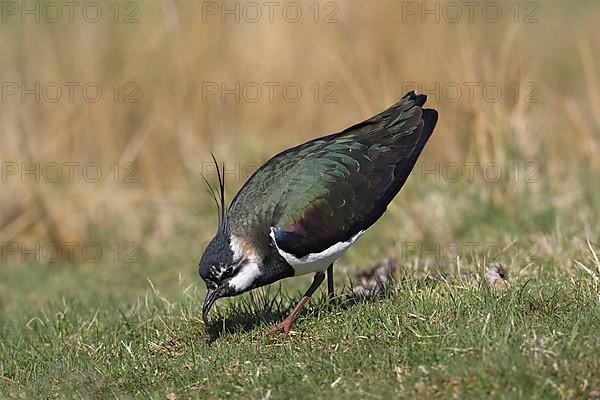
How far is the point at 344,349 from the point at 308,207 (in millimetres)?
949

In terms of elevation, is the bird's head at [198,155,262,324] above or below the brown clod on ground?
above

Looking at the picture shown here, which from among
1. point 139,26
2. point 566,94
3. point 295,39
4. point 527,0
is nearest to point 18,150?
point 139,26

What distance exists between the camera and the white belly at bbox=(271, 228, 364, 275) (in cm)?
559

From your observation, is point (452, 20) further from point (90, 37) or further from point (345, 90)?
point (90, 37)

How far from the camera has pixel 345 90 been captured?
11.7m

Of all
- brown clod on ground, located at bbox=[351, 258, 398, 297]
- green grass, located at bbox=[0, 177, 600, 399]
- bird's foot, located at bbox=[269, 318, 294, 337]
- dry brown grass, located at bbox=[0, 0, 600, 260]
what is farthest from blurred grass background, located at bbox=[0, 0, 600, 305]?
bird's foot, located at bbox=[269, 318, 294, 337]

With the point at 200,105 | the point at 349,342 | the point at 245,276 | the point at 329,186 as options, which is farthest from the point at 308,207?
the point at 200,105

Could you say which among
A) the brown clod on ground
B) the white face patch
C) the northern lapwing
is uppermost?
the northern lapwing

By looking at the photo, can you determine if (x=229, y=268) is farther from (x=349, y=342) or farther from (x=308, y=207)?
(x=349, y=342)

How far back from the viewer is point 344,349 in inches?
201

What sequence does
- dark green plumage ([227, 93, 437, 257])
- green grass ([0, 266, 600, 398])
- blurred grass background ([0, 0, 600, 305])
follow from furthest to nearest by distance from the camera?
1. blurred grass background ([0, 0, 600, 305])
2. dark green plumage ([227, 93, 437, 257])
3. green grass ([0, 266, 600, 398])

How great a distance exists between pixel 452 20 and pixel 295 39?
189 cm

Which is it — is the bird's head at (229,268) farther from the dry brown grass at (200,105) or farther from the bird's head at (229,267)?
the dry brown grass at (200,105)

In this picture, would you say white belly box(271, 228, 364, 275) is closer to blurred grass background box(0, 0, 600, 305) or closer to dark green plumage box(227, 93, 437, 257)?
dark green plumage box(227, 93, 437, 257)
